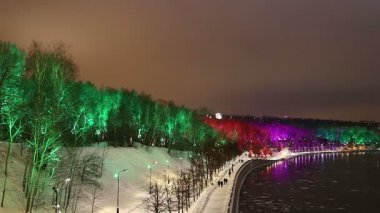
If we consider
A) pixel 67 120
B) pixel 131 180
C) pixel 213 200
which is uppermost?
pixel 67 120

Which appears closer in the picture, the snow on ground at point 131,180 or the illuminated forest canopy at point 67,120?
the illuminated forest canopy at point 67,120

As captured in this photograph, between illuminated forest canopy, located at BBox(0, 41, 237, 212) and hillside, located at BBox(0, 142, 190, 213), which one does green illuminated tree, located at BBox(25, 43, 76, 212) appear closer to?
illuminated forest canopy, located at BBox(0, 41, 237, 212)

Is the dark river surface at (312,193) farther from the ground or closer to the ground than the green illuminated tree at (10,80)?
closer to the ground

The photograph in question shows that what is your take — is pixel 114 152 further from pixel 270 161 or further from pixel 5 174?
pixel 270 161

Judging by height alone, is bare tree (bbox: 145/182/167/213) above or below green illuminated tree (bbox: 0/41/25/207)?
below

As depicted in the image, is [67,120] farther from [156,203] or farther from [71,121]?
[156,203]

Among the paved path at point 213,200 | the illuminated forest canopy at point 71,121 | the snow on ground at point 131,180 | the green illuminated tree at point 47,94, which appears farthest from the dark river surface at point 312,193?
the green illuminated tree at point 47,94

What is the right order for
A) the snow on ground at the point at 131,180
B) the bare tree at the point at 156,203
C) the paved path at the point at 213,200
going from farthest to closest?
the paved path at the point at 213,200 → the snow on ground at the point at 131,180 → the bare tree at the point at 156,203

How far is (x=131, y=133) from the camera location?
97375mm

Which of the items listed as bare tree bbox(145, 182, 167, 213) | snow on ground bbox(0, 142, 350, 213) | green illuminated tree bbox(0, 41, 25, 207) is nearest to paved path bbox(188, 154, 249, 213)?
snow on ground bbox(0, 142, 350, 213)

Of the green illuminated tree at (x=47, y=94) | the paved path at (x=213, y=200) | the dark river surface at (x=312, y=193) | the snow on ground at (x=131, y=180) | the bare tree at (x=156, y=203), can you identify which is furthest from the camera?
the dark river surface at (x=312, y=193)

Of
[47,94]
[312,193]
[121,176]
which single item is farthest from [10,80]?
[312,193]

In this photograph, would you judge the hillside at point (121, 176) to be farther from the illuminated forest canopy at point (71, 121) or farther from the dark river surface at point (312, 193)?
the dark river surface at point (312, 193)

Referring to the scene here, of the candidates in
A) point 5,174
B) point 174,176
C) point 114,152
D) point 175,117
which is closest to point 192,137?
point 175,117
